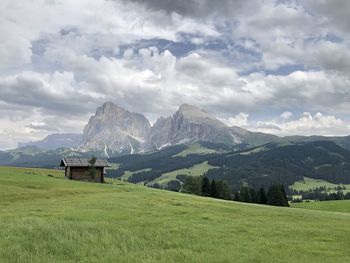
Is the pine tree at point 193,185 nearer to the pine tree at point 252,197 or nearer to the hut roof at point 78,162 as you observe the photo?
the pine tree at point 252,197

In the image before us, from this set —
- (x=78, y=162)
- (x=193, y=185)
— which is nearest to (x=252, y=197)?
(x=193, y=185)

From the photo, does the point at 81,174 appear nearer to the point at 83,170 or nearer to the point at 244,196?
the point at 83,170

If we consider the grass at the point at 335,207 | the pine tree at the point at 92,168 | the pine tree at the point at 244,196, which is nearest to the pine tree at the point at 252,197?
the pine tree at the point at 244,196

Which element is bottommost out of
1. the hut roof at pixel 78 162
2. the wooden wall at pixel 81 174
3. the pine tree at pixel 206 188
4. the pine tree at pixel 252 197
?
the pine tree at pixel 252 197

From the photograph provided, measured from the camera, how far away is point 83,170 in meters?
126

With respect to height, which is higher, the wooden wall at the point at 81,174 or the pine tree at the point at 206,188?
the wooden wall at the point at 81,174

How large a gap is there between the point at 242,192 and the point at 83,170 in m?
59.6

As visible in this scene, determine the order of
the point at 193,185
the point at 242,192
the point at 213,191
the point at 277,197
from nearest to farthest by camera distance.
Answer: the point at 277,197 → the point at 242,192 → the point at 213,191 → the point at 193,185

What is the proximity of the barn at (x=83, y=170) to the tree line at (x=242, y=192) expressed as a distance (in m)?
42.2

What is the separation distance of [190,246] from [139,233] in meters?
3.98

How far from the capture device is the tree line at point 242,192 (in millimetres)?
138625

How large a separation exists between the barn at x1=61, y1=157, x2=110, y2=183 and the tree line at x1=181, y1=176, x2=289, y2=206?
138ft

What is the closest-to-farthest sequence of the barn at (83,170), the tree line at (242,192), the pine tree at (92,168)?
the pine tree at (92,168)
the barn at (83,170)
the tree line at (242,192)

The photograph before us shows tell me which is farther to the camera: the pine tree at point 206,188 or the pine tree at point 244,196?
the pine tree at point 206,188
